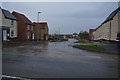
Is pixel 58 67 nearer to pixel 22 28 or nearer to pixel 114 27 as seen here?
pixel 114 27

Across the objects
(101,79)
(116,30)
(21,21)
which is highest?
(21,21)

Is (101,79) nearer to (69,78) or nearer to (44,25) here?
(69,78)

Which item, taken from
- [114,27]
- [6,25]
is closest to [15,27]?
[6,25]

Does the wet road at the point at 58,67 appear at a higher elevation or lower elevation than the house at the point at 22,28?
lower

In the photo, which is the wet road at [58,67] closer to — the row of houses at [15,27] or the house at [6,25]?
the house at [6,25]

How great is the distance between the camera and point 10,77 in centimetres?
470

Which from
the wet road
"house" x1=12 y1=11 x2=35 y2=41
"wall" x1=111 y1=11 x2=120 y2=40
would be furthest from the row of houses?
"wall" x1=111 y1=11 x2=120 y2=40

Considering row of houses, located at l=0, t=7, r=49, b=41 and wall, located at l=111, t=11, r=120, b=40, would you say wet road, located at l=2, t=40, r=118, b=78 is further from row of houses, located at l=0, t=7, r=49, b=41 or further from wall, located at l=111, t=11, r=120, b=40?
row of houses, located at l=0, t=7, r=49, b=41

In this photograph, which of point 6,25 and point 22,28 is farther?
point 22,28

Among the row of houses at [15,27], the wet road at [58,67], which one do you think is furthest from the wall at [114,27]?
the row of houses at [15,27]

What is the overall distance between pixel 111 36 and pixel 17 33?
1013 inches

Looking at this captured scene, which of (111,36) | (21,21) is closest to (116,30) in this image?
(111,36)

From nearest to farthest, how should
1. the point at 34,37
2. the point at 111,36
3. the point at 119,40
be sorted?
the point at 119,40
the point at 111,36
the point at 34,37

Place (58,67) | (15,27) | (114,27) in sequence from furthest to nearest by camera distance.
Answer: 1. (15,27)
2. (114,27)
3. (58,67)
